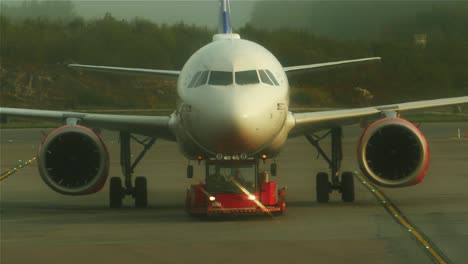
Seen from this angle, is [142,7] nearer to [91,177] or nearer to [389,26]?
[389,26]

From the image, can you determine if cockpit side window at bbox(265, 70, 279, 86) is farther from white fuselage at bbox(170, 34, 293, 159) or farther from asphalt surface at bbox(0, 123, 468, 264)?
asphalt surface at bbox(0, 123, 468, 264)

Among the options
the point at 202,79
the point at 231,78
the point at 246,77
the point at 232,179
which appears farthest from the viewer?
the point at 232,179

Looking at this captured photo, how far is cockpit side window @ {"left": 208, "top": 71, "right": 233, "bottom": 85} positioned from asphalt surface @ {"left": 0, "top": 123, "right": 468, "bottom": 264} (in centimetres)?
226

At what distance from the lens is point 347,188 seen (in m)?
22.4

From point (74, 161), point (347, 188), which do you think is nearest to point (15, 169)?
point (74, 161)

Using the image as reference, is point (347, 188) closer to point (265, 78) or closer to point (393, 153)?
point (393, 153)

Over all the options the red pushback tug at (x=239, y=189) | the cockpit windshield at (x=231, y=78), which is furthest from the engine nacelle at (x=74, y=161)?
the cockpit windshield at (x=231, y=78)

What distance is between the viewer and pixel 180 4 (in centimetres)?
3484

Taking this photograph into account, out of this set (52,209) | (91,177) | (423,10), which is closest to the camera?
(91,177)

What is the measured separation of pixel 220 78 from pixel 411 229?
4.09 m

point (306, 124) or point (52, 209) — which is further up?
point (306, 124)

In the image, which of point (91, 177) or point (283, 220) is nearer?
point (283, 220)

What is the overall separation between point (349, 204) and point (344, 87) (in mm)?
16472

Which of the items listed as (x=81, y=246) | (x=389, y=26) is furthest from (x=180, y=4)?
(x=81, y=246)
